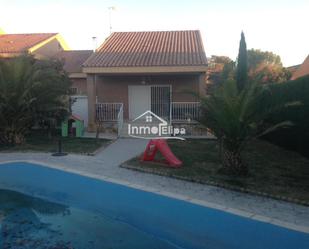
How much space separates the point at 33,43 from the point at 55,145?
18.0 metres

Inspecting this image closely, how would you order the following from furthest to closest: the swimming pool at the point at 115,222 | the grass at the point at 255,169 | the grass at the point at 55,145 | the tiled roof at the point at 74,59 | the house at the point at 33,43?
the tiled roof at the point at 74,59, the house at the point at 33,43, the grass at the point at 55,145, the grass at the point at 255,169, the swimming pool at the point at 115,222

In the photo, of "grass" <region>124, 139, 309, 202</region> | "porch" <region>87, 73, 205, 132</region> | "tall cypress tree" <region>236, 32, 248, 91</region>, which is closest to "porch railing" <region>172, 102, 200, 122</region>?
"porch" <region>87, 73, 205, 132</region>

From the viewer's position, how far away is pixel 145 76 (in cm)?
2211

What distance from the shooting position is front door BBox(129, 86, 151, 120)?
2246 centimetres

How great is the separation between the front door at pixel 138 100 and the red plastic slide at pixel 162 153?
10.3 meters

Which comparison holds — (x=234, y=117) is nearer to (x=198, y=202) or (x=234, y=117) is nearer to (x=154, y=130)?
(x=198, y=202)

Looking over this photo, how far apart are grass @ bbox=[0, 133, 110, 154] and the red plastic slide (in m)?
2.95

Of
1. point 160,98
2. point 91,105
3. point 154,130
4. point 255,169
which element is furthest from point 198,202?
point 160,98

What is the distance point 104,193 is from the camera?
9.19 m

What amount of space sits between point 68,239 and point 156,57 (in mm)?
15666

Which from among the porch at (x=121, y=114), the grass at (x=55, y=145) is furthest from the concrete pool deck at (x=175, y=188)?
the porch at (x=121, y=114)

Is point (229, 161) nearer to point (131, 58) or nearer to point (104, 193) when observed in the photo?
point (104, 193)

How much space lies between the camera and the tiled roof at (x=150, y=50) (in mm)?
19766

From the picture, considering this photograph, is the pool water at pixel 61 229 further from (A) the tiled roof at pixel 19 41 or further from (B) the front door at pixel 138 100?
(A) the tiled roof at pixel 19 41
